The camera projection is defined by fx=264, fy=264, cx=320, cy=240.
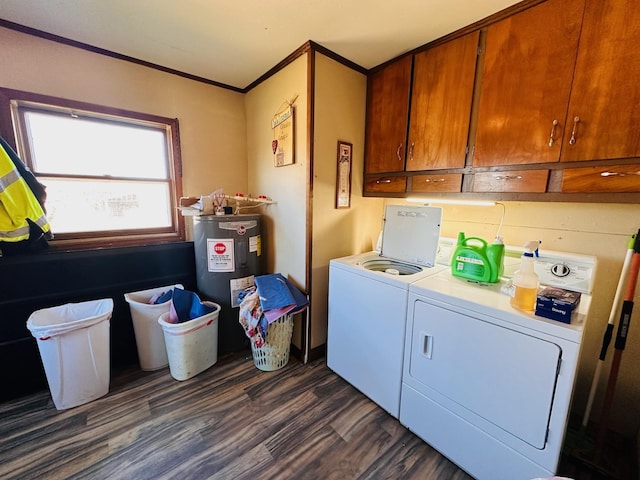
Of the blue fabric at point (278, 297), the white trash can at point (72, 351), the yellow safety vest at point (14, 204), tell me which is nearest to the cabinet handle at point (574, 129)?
the blue fabric at point (278, 297)

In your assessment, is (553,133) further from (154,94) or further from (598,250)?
(154,94)

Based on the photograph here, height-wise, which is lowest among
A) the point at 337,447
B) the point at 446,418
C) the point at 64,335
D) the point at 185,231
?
the point at 337,447

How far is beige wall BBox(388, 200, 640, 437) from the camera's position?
143 cm

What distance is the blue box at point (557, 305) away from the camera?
103 centimetres

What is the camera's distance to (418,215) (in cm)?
191

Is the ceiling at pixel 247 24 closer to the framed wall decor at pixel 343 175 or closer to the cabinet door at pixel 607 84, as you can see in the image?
the cabinet door at pixel 607 84

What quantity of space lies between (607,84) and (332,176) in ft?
4.87

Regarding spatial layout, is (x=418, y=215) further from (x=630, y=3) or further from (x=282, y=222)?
(x=630, y=3)

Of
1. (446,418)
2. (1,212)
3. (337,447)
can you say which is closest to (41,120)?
(1,212)

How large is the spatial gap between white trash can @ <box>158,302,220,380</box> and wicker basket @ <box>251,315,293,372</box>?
352mm

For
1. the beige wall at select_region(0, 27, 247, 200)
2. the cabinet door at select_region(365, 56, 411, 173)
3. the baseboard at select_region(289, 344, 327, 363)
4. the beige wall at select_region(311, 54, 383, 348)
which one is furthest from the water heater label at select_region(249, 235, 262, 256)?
the cabinet door at select_region(365, 56, 411, 173)

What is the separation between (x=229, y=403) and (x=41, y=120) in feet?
7.84

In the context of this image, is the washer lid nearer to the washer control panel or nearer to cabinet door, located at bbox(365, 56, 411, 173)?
cabinet door, located at bbox(365, 56, 411, 173)

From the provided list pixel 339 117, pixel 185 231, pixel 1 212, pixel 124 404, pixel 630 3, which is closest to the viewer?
pixel 630 3
